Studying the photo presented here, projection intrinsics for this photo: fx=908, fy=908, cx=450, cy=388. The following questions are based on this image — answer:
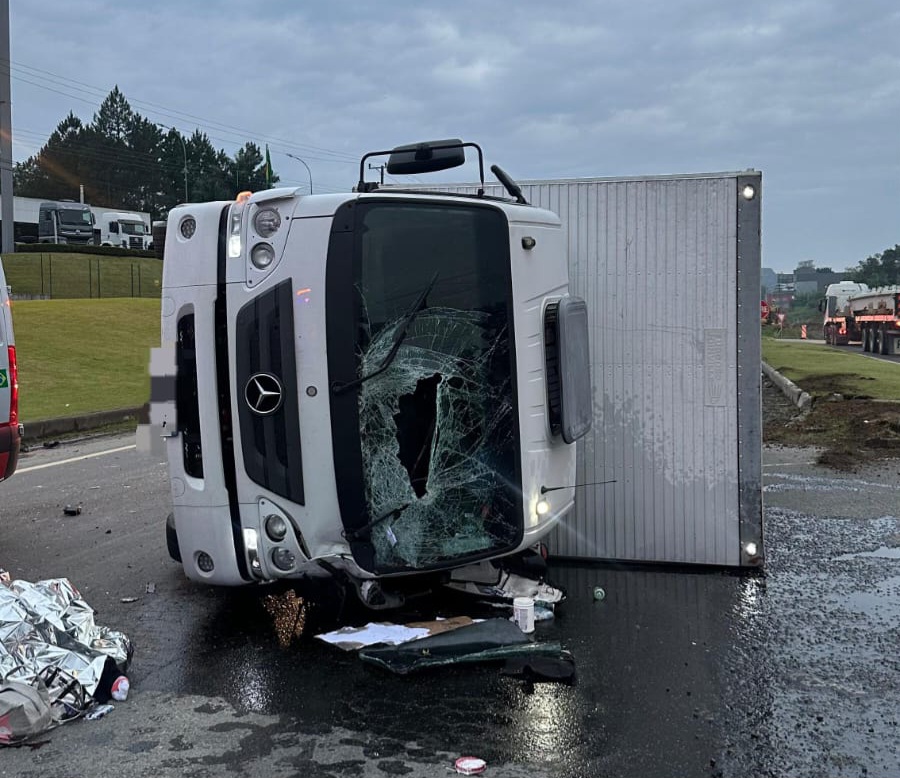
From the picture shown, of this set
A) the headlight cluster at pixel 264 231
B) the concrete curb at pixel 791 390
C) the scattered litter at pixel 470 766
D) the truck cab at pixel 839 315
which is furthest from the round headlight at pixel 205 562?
the truck cab at pixel 839 315

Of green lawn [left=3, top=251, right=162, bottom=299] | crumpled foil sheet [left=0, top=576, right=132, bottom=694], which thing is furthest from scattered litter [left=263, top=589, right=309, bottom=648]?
green lawn [left=3, top=251, right=162, bottom=299]

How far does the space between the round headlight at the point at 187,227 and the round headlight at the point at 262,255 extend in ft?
1.30

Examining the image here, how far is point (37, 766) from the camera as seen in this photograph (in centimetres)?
343

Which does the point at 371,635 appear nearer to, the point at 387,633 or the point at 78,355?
the point at 387,633

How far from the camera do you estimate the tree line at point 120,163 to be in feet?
296

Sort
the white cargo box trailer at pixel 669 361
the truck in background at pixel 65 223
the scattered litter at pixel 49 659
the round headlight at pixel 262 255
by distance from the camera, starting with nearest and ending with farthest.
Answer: the scattered litter at pixel 49 659 < the round headlight at pixel 262 255 < the white cargo box trailer at pixel 669 361 < the truck in background at pixel 65 223

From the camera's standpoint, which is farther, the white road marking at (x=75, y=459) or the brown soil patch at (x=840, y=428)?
the brown soil patch at (x=840, y=428)

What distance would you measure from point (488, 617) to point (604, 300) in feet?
7.48

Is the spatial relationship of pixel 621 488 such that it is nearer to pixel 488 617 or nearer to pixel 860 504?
A: pixel 488 617

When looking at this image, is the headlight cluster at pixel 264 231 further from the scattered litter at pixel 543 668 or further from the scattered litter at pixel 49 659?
the scattered litter at pixel 543 668

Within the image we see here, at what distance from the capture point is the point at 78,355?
2119 cm

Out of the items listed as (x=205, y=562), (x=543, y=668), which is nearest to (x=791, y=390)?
(x=543, y=668)

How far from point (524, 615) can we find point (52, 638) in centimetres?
234

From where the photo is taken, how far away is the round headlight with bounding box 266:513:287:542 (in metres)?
4.54
